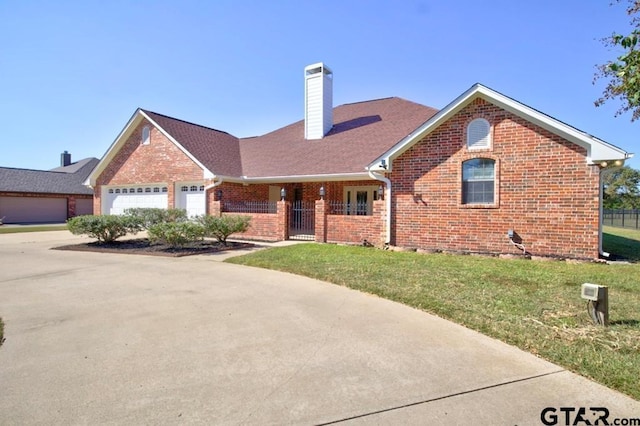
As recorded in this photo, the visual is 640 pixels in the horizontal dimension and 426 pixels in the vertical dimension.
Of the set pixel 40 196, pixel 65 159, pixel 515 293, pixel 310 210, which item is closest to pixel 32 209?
pixel 40 196

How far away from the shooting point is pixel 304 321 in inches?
201

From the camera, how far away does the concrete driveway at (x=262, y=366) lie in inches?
116

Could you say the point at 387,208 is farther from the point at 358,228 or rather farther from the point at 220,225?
the point at 220,225

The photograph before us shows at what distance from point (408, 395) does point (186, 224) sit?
10.0 m

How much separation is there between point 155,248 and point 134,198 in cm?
932

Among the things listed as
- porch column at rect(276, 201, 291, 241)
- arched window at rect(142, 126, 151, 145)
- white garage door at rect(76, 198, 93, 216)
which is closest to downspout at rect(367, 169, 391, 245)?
porch column at rect(276, 201, 291, 241)

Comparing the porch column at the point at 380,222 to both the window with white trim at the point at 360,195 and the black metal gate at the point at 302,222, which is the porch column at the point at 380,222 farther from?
the window with white trim at the point at 360,195

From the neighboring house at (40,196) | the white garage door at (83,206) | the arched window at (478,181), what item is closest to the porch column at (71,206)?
the neighboring house at (40,196)

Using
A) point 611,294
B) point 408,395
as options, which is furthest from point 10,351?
point 611,294

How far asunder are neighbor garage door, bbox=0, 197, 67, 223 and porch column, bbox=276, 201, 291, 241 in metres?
27.5

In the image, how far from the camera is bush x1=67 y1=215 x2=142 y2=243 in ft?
42.6

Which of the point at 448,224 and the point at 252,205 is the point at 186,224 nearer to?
the point at 252,205

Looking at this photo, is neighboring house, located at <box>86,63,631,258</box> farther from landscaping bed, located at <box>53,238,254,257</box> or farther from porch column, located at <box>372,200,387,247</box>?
landscaping bed, located at <box>53,238,254,257</box>

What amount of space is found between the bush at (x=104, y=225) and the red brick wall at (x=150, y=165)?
14.8 ft
